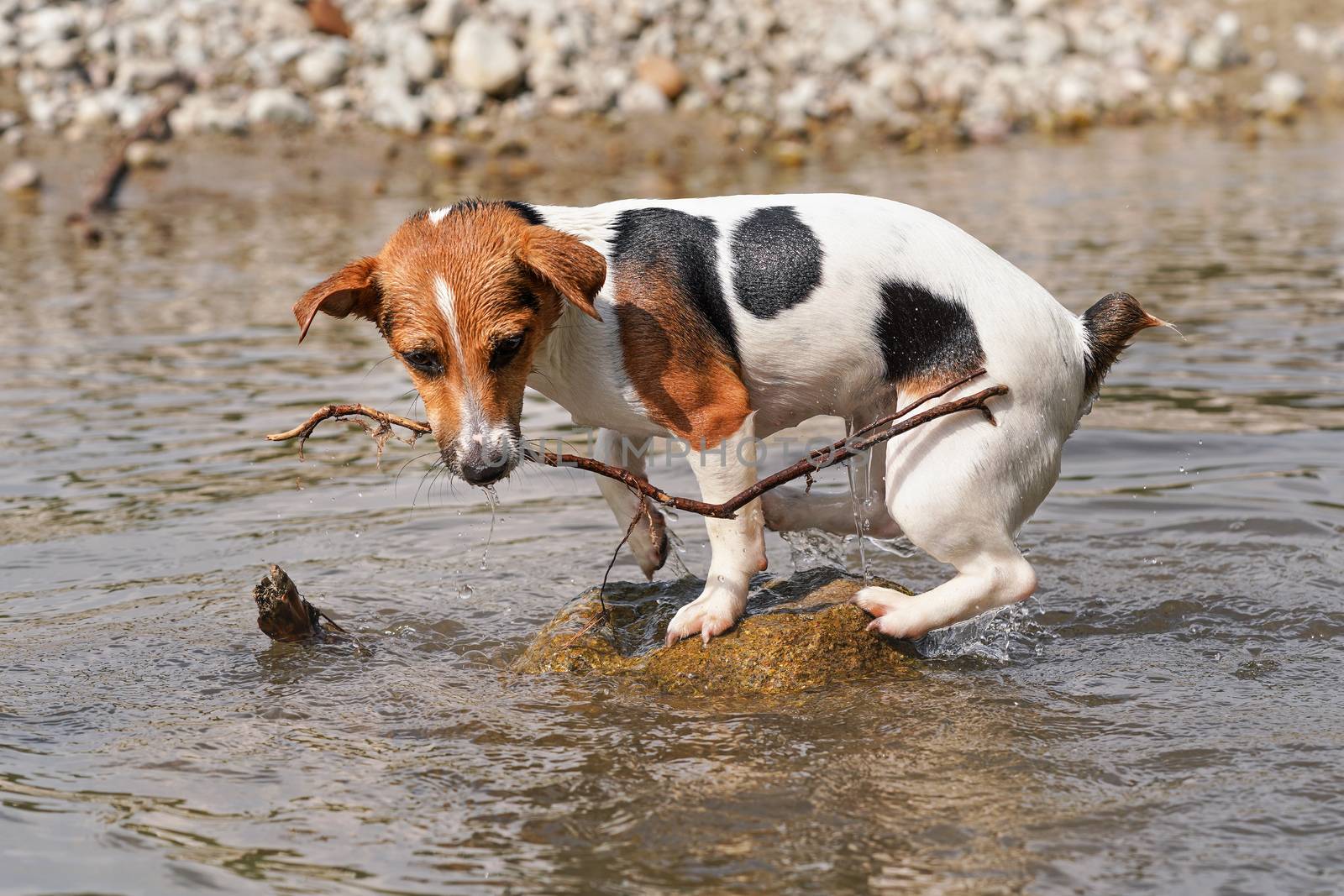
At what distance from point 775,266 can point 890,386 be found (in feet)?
2.23

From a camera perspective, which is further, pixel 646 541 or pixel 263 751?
pixel 646 541

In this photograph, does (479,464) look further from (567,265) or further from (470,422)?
(567,265)

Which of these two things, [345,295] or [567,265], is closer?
[567,265]

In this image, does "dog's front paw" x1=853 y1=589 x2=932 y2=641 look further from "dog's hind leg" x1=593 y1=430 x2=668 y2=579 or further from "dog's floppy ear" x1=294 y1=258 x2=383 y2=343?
"dog's floppy ear" x1=294 y1=258 x2=383 y2=343

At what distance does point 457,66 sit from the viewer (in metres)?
22.1

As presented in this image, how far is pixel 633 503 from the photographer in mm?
6926

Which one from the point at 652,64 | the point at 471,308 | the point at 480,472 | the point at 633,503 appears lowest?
the point at 633,503

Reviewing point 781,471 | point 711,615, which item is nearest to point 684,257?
point 781,471

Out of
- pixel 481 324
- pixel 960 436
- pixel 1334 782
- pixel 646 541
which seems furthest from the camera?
pixel 646 541

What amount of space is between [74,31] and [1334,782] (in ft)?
68.3

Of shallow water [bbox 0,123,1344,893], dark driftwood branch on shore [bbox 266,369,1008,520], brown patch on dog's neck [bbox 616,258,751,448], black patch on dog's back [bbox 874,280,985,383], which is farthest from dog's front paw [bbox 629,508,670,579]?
black patch on dog's back [bbox 874,280,985,383]

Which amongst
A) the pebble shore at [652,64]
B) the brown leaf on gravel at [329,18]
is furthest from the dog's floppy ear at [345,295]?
the brown leaf on gravel at [329,18]

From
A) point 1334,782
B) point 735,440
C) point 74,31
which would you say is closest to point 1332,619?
point 1334,782

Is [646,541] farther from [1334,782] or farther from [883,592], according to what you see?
[1334,782]
